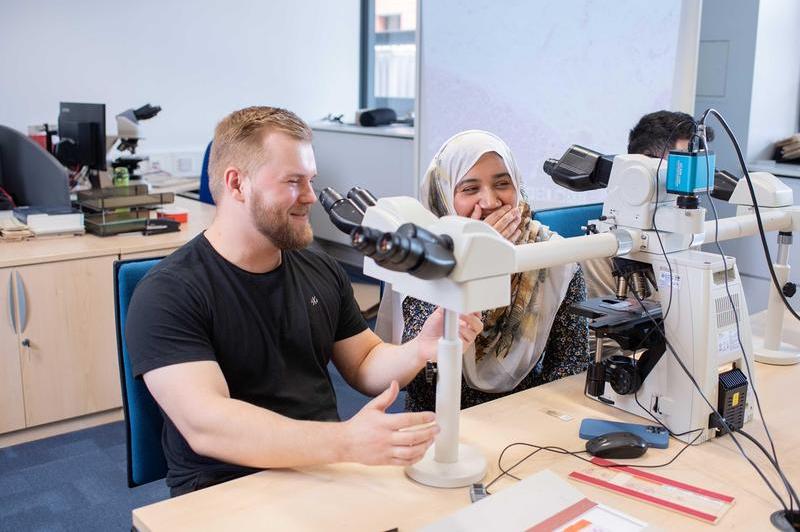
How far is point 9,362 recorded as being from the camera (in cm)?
279

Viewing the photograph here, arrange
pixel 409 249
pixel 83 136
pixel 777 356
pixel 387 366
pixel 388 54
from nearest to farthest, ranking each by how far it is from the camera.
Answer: pixel 409 249 < pixel 387 366 < pixel 777 356 < pixel 83 136 < pixel 388 54

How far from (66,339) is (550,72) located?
89.8 inches

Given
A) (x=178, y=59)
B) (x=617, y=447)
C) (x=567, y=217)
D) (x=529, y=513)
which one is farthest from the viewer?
(x=178, y=59)

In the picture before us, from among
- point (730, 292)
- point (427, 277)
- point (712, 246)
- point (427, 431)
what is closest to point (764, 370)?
point (712, 246)

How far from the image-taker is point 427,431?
122 centimetres

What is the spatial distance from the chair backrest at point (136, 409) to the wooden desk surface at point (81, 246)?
141 cm

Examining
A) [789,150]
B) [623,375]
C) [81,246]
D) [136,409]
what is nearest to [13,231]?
[81,246]

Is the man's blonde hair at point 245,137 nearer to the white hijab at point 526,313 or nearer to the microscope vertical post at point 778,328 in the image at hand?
the white hijab at point 526,313

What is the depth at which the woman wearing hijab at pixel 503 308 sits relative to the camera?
72.0 inches

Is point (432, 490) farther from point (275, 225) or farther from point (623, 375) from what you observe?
point (275, 225)

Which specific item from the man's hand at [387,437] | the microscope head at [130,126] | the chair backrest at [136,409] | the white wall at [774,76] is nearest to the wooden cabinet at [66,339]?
the microscope head at [130,126]

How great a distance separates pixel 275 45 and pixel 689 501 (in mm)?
4726

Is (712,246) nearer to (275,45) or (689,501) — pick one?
(689,501)

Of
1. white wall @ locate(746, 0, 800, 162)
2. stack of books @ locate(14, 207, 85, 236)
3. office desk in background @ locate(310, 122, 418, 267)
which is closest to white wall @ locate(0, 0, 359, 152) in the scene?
office desk in background @ locate(310, 122, 418, 267)
